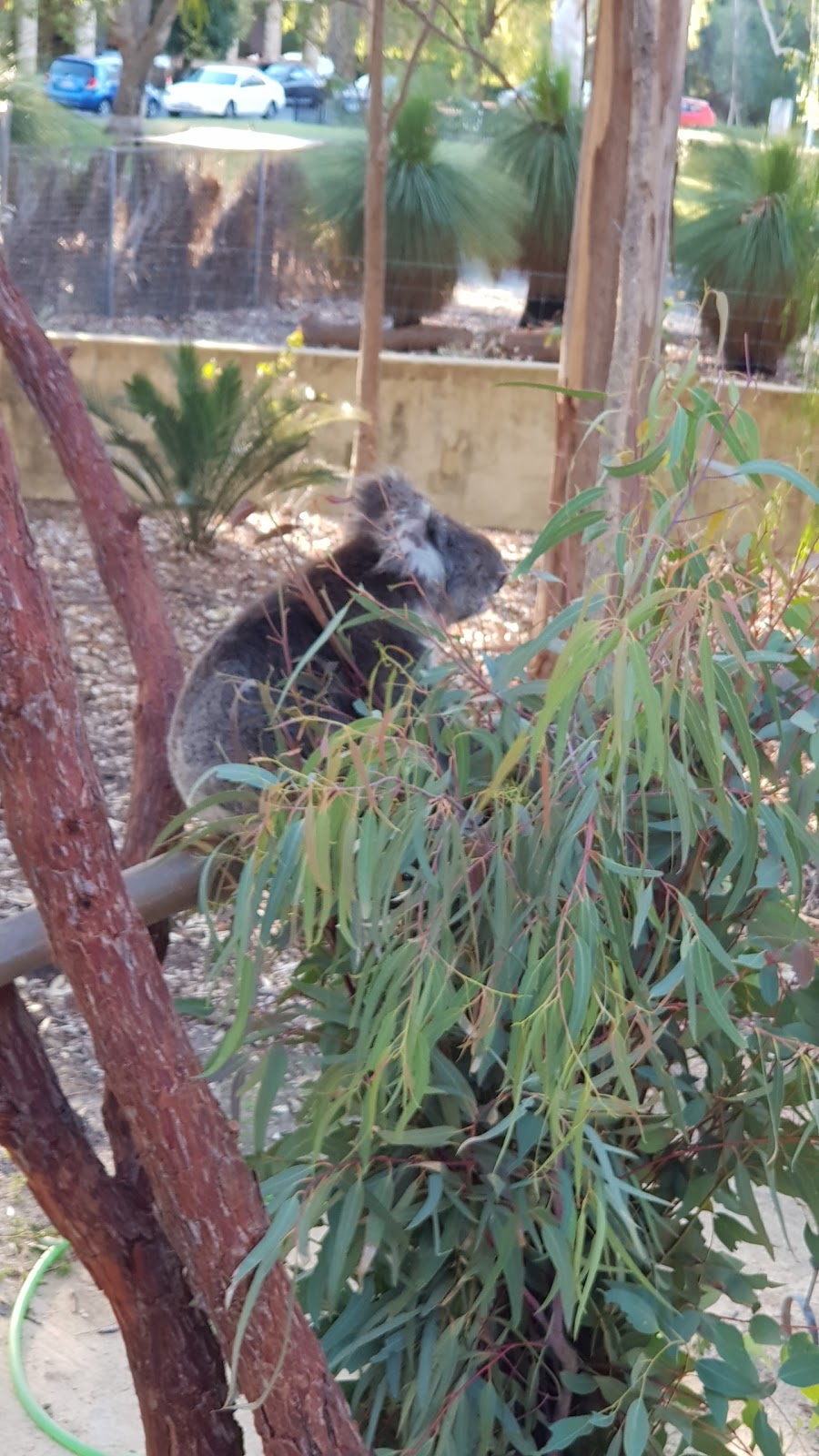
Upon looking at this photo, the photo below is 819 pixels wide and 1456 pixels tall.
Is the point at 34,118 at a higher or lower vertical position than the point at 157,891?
higher

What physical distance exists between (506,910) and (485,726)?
0.21 metres

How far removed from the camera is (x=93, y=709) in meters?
4.09

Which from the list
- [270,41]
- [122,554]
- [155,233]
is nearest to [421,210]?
[155,233]

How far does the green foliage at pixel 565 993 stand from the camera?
812 mm

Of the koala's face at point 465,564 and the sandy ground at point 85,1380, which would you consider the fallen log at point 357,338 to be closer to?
the koala's face at point 465,564

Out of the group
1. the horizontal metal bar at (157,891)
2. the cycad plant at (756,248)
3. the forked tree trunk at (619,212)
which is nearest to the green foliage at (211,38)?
the cycad plant at (756,248)

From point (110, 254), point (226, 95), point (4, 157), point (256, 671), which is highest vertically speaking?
point (226, 95)

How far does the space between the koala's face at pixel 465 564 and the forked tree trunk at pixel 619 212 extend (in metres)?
0.24

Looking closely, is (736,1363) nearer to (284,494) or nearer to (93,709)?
(93,709)

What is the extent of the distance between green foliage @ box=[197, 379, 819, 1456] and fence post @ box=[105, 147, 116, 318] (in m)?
6.94

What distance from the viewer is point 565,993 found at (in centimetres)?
81

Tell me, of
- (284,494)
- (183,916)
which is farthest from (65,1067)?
(284,494)

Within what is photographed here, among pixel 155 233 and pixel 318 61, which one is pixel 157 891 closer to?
pixel 155 233

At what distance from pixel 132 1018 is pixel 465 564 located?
65.1 inches
